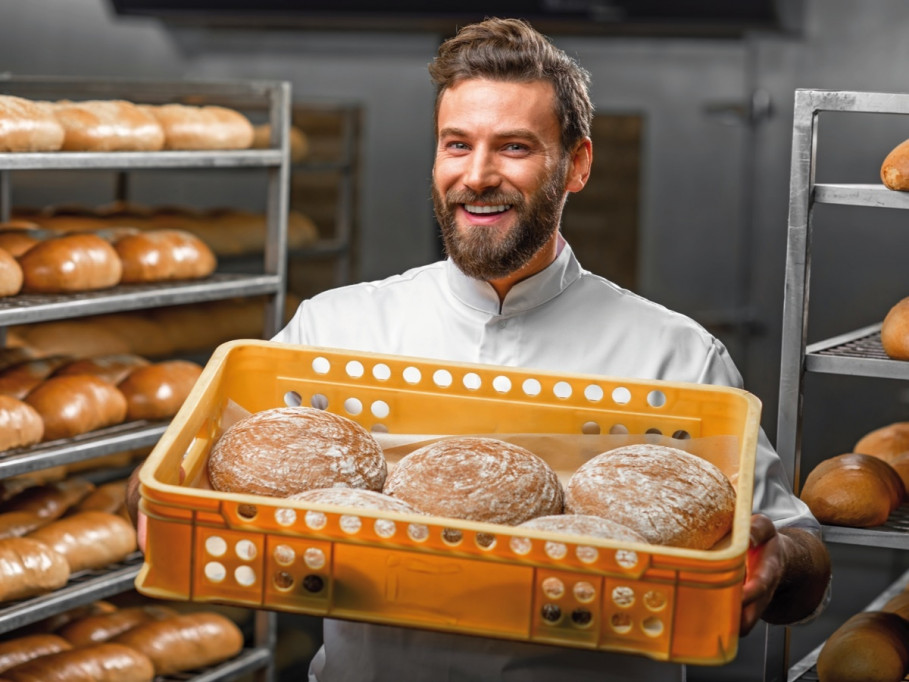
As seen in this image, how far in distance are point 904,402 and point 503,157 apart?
2678mm

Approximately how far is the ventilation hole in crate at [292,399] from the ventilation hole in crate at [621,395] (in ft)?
1.36

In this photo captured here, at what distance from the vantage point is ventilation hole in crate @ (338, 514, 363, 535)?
1.10 m

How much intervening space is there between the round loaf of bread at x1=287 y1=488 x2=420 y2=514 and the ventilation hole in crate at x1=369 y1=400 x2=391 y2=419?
0.23m

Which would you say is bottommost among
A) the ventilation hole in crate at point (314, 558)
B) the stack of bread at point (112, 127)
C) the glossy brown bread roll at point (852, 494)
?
the glossy brown bread roll at point (852, 494)

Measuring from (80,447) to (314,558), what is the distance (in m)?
1.68

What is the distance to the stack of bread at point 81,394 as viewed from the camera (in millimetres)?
2590

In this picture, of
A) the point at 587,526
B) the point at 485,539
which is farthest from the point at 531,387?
the point at 485,539

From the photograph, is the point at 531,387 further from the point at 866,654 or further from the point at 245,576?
the point at 866,654

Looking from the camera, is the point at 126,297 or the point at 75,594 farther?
the point at 126,297

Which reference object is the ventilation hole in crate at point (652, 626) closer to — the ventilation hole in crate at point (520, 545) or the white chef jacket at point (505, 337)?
the ventilation hole in crate at point (520, 545)

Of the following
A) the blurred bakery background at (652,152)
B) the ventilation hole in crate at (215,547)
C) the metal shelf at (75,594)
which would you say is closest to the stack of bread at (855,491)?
the ventilation hole in crate at (215,547)

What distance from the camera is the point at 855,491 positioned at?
1913 mm

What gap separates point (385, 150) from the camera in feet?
14.2

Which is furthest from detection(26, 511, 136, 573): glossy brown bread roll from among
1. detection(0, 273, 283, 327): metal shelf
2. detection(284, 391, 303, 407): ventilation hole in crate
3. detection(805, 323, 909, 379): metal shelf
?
detection(805, 323, 909, 379): metal shelf
